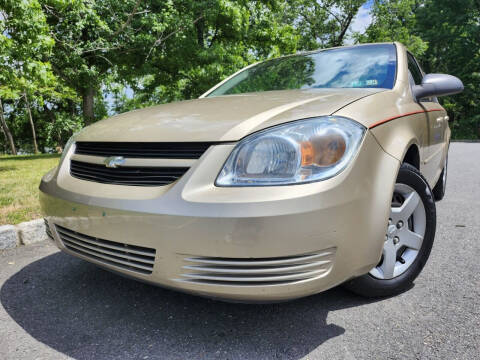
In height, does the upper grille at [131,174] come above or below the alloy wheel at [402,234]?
above

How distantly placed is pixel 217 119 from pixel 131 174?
46cm

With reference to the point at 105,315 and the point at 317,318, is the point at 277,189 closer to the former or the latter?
the point at 317,318

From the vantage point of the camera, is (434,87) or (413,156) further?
(434,87)

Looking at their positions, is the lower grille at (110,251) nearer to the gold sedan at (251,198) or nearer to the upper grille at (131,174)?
the gold sedan at (251,198)

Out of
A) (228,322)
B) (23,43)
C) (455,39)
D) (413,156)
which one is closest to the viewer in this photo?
(228,322)

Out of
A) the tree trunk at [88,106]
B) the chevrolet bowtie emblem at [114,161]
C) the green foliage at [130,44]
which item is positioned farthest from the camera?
the tree trunk at [88,106]

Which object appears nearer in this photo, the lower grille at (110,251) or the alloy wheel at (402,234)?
the lower grille at (110,251)

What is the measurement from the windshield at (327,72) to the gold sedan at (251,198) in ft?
1.38

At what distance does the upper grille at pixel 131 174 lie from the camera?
1.57m

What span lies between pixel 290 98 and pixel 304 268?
939mm

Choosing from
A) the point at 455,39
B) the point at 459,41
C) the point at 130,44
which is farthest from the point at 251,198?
the point at 459,41

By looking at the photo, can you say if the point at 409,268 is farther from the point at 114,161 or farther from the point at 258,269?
the point at 114,161

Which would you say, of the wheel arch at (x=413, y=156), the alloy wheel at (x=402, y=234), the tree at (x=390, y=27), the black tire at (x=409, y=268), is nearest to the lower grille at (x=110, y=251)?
the black tire at (x=409, y=268)

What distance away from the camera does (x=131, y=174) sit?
5.50 feet
